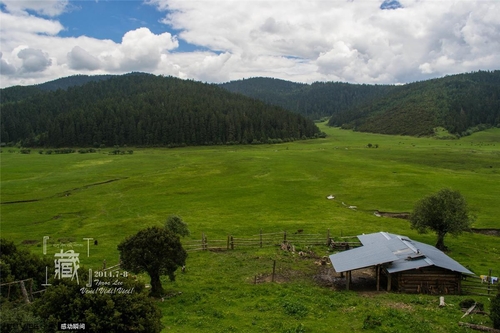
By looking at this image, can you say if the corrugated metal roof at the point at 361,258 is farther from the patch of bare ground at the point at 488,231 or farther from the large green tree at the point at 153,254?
the patch of bare ground at the point at 488,231

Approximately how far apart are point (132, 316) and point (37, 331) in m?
3.80

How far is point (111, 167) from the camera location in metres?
104

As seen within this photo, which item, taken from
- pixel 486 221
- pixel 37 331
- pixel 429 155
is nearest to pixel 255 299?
pixel 37 331

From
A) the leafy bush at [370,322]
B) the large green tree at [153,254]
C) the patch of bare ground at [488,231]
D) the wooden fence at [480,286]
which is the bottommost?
the wooden fence at [480,286]

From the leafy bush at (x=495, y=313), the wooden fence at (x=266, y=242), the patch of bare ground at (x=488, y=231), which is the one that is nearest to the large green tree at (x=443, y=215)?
the wooden fence at (x=266, y=242)

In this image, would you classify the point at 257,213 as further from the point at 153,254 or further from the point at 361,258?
the point at 153,254

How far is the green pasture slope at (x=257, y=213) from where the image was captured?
2305cm

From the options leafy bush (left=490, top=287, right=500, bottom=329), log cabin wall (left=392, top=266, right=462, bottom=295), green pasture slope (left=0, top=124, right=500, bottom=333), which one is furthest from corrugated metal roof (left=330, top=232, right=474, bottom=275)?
leafy bush (left=490, top=287, right=500, bottom=329)

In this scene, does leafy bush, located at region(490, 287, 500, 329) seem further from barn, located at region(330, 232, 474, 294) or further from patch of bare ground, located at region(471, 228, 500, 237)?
patch of bare ground, located at region(471, 228, 500, 237)

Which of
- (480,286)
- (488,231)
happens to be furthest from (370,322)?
(488,231)

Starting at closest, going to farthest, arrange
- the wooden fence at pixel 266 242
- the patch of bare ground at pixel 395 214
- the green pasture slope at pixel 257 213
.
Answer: the green pasture slope at pixel 257 213 < the wooden fence at pixel 266 242 < the patch of bare ground at pixel 395 214

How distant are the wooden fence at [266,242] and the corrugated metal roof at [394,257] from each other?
7.27 meters

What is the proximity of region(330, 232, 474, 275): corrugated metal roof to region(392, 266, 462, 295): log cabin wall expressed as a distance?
0.65 metres

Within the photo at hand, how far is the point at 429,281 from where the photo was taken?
2880 cm
